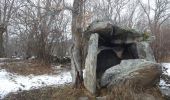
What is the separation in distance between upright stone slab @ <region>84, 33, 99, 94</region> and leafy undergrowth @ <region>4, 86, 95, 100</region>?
26 centimetres

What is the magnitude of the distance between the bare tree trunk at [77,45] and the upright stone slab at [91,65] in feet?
1.74

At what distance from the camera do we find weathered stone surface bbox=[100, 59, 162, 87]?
9.29 metres

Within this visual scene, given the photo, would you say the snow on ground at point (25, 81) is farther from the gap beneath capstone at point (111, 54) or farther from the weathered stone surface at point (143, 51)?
the weathered stone surface at point (143, 51)

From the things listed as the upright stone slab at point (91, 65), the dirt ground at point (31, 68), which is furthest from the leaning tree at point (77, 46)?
the dirt ground at point (31, 68)

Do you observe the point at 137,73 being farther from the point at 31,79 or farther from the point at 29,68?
the point at 29,68

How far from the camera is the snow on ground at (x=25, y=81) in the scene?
11.0 meters

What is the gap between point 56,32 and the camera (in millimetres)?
17984

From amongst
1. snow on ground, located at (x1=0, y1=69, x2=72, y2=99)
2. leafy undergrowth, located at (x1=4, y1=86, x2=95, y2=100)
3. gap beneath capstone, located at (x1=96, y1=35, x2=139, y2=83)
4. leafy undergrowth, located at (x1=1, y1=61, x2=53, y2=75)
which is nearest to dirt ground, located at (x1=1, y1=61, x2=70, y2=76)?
leafy undergrowth, located at (x1=1, y1=61, x2=53, y2=75)

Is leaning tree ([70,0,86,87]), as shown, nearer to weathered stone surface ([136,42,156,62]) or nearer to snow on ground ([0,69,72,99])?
snow on ground ([0,69,72,99])

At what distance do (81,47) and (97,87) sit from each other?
5.29ft

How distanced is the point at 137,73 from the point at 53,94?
9.50ft

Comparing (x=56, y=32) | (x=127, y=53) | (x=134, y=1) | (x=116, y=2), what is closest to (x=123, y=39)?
(x=127, y=53)

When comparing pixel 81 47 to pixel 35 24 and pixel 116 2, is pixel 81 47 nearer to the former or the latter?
pixel 35 24

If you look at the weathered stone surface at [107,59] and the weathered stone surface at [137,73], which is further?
the weathered stone surface at [107,59]
